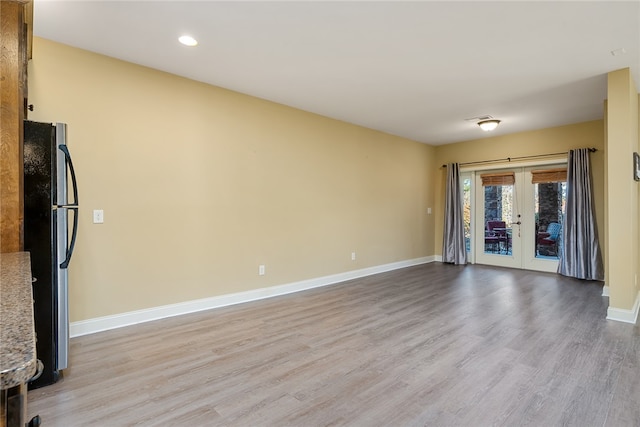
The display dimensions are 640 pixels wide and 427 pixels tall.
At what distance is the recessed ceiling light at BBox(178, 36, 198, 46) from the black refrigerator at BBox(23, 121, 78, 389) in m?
1.23

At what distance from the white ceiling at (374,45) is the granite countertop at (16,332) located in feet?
7.39

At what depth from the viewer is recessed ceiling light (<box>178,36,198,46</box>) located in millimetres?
2846

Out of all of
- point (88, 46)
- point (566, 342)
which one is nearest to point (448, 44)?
point (566, 342)

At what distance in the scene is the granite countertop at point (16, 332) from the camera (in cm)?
49

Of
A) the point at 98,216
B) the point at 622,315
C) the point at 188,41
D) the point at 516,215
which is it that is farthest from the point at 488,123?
the point at 98,216

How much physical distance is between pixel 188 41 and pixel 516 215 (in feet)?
20.7

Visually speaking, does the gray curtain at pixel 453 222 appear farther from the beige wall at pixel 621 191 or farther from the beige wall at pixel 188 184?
the beige wall at pixel 621 191

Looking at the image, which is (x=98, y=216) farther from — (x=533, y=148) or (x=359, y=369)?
(x=533, y=148)

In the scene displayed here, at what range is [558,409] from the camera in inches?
76.0

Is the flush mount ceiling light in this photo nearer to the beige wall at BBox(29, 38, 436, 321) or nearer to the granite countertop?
the beige wall at BBox(29, 38, 436, 321)

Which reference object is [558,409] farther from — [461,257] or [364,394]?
[461,257]

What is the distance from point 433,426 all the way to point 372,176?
4.59m

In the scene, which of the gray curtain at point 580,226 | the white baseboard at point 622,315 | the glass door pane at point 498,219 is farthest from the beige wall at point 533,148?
the white baseboard at point 622,315

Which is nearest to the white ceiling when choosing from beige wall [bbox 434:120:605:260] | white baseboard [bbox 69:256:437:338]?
beige wall [bbox 434:120:605:260]
